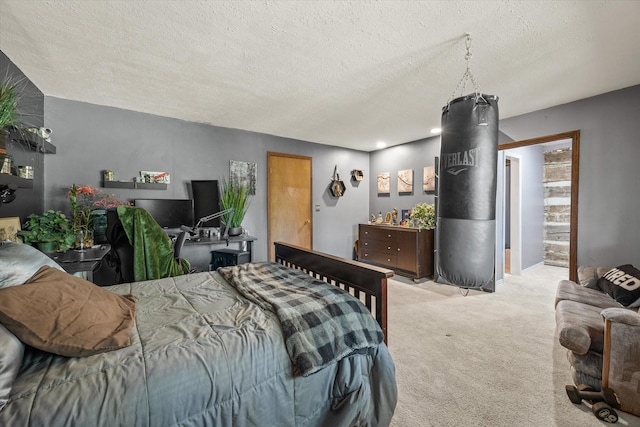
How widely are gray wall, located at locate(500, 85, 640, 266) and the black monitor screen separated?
4791 mm

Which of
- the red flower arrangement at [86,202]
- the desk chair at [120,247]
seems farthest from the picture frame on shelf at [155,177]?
the desk chair at [120,247]

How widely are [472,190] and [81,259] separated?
2972 mm

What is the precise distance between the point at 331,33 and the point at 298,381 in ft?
6.91

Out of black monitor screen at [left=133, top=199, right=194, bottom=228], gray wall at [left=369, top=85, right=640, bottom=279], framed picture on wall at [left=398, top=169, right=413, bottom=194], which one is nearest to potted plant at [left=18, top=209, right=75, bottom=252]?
black monitor screen at [left=133, top=199, right=194, bottom=228]

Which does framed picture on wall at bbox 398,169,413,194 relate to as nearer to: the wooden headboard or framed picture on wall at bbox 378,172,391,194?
framed picture on wall at bbox 378,172,391,194

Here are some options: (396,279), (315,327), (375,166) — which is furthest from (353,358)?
(375,166)

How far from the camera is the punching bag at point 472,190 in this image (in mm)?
1676

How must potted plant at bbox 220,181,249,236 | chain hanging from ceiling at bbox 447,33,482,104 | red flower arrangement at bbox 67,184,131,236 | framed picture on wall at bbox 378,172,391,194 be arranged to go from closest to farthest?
1. chain hanging from ceiling at bbox 447,33,482,104
2. red flower arrangement at bbox 67,184,131,236
3. potted plant at bbox 220,181,249,236
4. framed picture on wall at bbox 378,172,391,194

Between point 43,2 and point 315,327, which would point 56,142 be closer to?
point 43,2

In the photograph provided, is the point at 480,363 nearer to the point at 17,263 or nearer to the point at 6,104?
the point at 17,263

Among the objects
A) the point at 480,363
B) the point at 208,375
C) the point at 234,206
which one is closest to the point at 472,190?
the point at 480,363

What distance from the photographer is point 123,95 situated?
118 inches

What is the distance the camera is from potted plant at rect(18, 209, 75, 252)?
233 cm

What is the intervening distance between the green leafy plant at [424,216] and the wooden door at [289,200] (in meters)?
1.86
